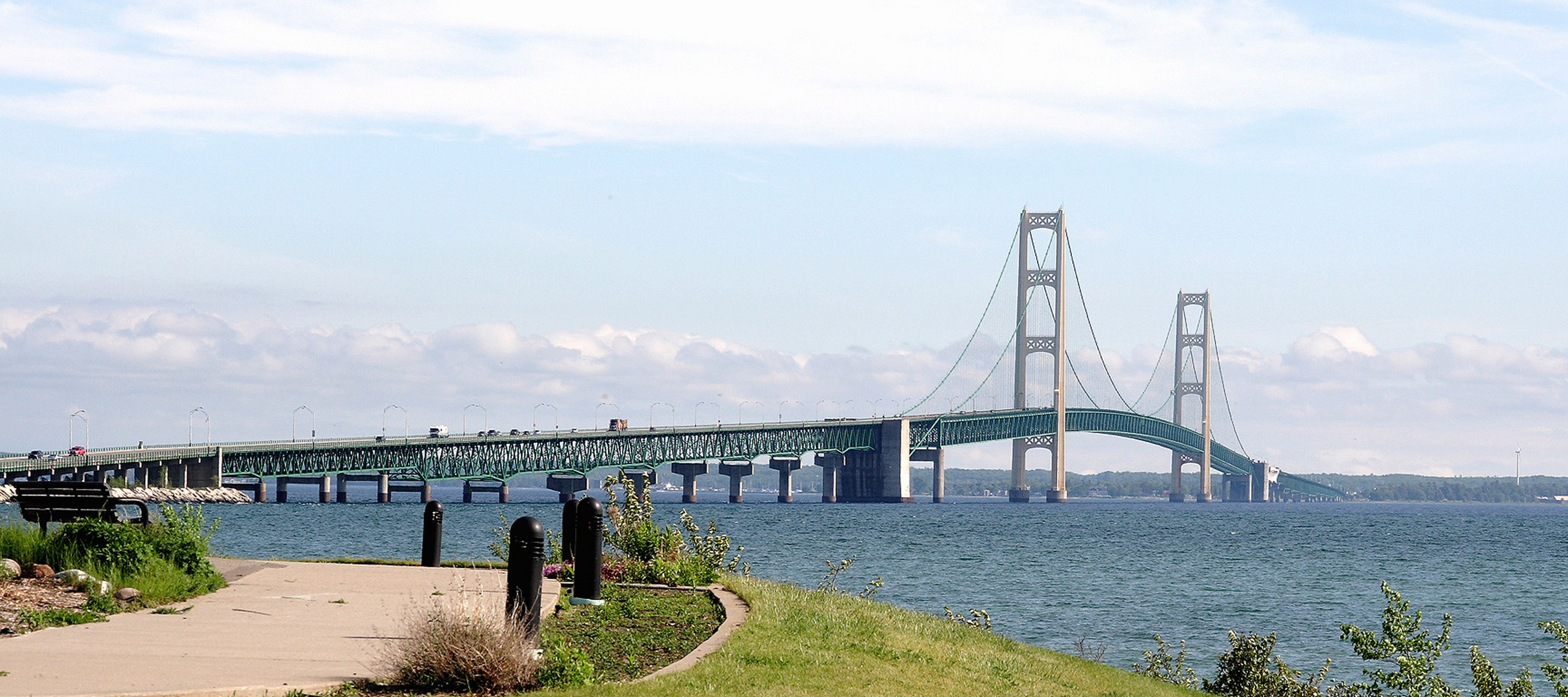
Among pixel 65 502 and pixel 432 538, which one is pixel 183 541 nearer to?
pixel 65 502

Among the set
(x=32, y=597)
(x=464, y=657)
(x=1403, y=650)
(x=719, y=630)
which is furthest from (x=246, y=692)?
(x=1403, y=650)

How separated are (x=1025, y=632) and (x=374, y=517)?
75099 millimetres

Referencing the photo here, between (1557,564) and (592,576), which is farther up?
(592,576)

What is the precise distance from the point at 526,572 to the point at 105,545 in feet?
22.0

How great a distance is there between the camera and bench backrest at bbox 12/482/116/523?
60.1ft

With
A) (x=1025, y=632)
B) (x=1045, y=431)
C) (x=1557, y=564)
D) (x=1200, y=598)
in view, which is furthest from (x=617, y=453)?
(x=1025, y=632)

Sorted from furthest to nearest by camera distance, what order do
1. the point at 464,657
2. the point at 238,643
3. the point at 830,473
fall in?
the point at 830,473
the point at 238,643
the point at 464,657

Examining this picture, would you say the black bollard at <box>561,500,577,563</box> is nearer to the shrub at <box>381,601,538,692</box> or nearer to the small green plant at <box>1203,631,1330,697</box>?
the shrub at <box>381,601,538,692</box>

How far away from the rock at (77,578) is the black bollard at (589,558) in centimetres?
478

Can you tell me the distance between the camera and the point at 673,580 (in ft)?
60.5

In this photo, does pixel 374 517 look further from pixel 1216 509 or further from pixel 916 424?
pixel 1216 509

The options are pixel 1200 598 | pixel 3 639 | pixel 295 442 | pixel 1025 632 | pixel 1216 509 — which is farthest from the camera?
pixel 1216 509

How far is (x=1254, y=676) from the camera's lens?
21.2 meters

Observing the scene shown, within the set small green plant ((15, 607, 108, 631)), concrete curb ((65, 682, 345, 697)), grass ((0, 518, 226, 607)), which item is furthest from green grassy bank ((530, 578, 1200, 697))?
grass ((0, 518, 226, 607))
